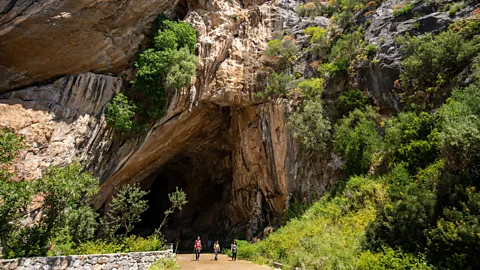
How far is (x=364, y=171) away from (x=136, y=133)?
13.6 meters

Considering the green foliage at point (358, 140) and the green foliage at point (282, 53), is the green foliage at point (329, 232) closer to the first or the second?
the green foliage at point (358, 140)

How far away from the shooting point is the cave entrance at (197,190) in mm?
26844

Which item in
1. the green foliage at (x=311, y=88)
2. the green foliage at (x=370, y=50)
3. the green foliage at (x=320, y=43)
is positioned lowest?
the green foliage at (x=311, y=88)

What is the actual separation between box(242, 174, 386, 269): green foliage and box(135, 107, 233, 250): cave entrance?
12.4m

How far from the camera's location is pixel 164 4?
19.7 meters

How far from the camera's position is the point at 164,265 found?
11.8m

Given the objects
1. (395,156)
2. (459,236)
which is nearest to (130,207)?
(395,156)

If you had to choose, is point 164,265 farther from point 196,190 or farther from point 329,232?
point 196,190

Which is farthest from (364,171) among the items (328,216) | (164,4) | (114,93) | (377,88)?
(164,4)

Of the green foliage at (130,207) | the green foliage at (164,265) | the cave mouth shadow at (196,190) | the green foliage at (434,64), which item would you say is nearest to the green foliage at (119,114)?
the green foliage at (130,207)

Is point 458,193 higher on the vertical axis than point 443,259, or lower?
higher

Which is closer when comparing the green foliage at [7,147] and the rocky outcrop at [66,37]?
the green foliage at [7,147]

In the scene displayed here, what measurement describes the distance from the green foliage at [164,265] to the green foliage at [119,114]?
851cm

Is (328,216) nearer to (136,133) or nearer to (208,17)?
(136,133)
